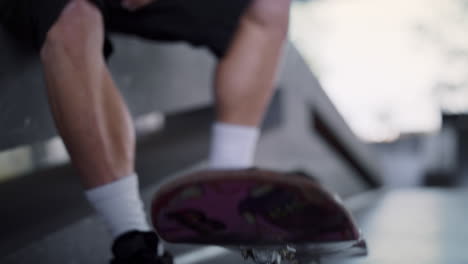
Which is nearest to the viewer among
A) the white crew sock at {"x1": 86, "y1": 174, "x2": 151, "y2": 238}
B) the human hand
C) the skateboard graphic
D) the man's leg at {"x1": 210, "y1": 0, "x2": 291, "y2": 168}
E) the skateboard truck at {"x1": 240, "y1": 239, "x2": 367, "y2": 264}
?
the skateboard graphic

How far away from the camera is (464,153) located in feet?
15.6

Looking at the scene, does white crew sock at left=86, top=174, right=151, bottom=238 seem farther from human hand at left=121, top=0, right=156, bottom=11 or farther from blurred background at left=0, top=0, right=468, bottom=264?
human hand at left=121, top=0, right=156, bottom=11

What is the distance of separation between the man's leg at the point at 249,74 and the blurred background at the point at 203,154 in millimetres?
395

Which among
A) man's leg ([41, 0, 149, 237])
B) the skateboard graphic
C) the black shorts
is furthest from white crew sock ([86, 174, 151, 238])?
the black shorts

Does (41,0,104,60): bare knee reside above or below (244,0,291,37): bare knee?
below

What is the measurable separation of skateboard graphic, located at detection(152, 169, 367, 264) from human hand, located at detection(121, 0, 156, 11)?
0.54m

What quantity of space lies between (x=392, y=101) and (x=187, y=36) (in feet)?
22.9

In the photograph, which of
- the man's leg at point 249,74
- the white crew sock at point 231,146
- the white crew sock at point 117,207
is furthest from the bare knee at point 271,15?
the white crew sock at point 117,207

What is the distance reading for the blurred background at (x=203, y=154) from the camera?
122 cm

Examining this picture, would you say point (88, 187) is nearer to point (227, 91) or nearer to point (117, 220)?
point (117, 220)

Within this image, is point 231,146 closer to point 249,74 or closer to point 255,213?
point 249,74

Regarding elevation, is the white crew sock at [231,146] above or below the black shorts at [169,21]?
below

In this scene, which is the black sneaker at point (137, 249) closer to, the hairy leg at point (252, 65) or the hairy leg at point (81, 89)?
the hairy leg at point (81, 89)

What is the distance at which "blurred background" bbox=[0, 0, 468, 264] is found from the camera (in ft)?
4.00
